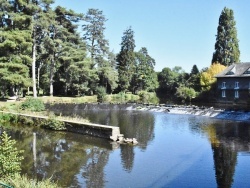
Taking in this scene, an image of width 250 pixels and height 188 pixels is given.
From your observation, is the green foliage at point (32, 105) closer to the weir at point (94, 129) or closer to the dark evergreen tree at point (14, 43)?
the dark evergreen tree at point (14, 43)

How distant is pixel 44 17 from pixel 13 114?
19709 millimetres

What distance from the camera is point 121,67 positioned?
68062 millimetres

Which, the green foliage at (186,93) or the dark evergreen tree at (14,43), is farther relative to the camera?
the green foliage at (186,93)

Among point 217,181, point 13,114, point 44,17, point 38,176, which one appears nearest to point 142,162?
point 217,181

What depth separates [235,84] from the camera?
169 ft

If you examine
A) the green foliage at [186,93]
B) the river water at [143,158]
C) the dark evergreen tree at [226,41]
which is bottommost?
the river water at [143,158]

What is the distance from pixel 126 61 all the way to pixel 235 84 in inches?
998

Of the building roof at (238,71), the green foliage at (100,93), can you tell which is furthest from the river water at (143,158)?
the green foliage at (100,93)

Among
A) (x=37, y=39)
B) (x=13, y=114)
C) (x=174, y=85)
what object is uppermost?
(x=37, y=39)

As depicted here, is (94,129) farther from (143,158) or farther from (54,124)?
(143,158)

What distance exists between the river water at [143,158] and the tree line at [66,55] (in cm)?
1762

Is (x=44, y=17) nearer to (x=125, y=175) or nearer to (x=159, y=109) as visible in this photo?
(x=159, y=109)

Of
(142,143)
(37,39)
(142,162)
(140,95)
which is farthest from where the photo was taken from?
(140,95)

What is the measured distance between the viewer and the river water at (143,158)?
Result: 1320 centimetres
